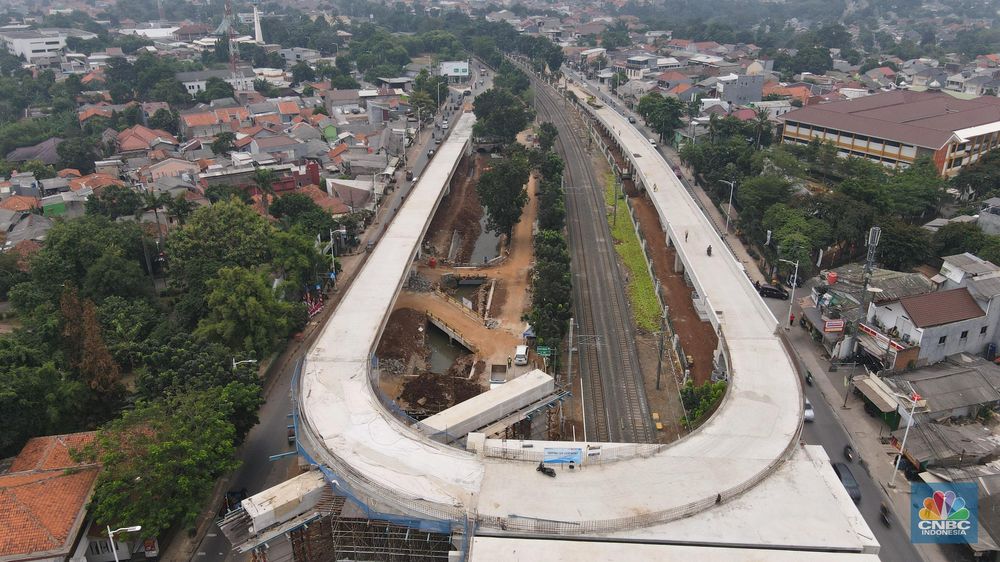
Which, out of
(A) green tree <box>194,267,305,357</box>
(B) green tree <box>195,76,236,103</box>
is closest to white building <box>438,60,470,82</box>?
(B) green tree <box>195,76,236,103</box>

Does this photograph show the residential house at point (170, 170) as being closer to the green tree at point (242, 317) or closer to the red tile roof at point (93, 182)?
the red tile roof at point (93, 182)

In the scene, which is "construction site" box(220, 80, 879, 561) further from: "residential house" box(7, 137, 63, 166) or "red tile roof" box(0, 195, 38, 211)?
"residential house" box(7, 137, 63, 166)

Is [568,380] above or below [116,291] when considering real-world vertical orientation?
below

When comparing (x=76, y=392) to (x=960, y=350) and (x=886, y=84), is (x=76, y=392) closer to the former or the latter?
(x=960, y=350)

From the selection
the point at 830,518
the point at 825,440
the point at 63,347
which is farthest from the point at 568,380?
the point at 63,347

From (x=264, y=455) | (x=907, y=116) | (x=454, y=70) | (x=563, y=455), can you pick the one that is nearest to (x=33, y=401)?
(x=264, y=455)

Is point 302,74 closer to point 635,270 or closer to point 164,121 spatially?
point 164,121
